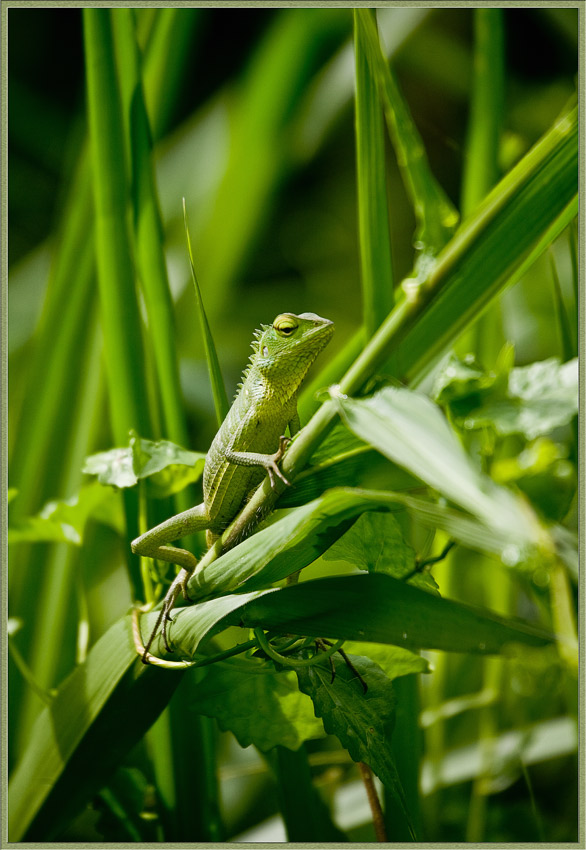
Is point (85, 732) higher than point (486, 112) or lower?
lower

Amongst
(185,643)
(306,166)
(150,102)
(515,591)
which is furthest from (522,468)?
(306,166)

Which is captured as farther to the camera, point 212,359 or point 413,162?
point 212,359

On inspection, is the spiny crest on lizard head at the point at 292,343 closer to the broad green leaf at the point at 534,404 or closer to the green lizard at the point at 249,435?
the green lizard at the point at 249,435

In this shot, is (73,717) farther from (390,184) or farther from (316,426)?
(390,184)

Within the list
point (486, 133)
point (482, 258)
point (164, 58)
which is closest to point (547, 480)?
point (482, 258)

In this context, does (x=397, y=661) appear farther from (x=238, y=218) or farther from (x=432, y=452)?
(x=238, y=218)

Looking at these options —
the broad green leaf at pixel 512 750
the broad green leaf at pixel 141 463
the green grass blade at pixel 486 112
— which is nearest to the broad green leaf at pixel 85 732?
the broad green leaf at pixel 141 463
